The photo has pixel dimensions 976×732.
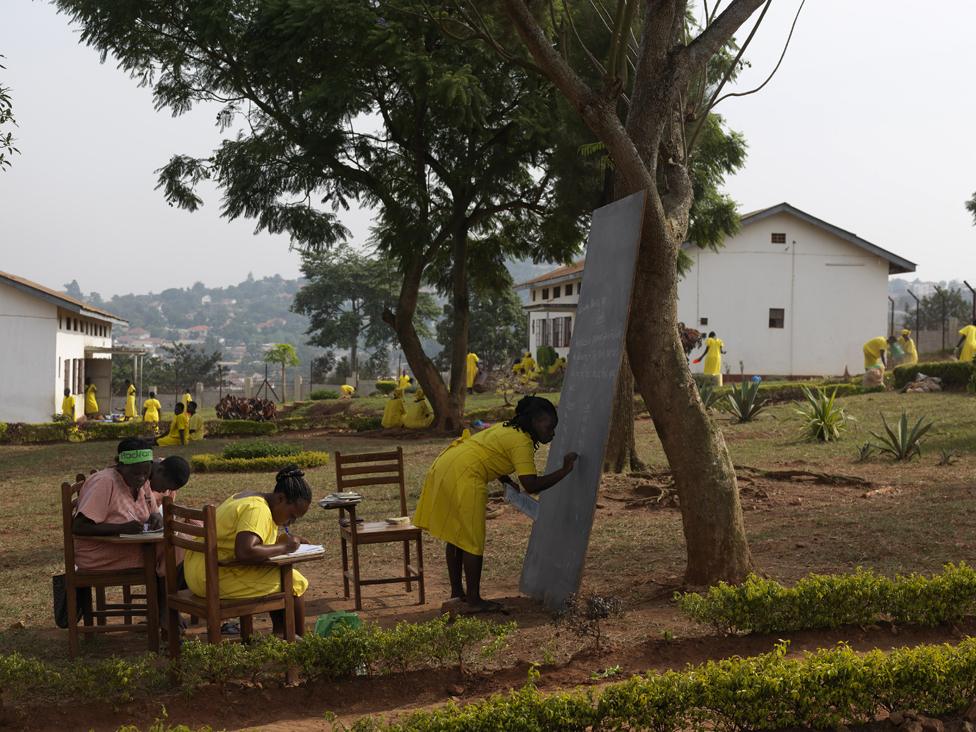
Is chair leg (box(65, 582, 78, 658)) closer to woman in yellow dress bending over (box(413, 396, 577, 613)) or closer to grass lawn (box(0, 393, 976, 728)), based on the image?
grass lawn (box(0, 393, 976, 728))

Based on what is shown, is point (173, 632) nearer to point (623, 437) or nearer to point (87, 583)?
point (87, 583)

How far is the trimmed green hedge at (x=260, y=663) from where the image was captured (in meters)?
5.02

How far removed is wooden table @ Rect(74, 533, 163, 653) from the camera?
618 centimetres

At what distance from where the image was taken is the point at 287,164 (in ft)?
75.4

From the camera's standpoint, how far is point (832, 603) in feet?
19.0

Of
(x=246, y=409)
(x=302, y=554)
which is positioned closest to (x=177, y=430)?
(x=246, y=409)

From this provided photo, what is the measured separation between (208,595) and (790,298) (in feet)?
111

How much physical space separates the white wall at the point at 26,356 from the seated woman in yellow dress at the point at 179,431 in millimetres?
12416

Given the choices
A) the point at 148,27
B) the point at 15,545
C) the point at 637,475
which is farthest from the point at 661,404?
the point at 148,27

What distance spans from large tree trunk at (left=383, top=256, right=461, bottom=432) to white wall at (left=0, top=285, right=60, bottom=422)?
603 inches

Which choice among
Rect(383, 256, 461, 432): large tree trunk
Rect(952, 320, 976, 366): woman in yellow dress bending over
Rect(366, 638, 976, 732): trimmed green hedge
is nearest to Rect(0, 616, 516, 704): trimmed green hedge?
Rect(366, 638, 976, 732): trimmed green hedge

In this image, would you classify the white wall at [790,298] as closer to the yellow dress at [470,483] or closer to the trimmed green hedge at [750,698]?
the yellow dress at [470,483]

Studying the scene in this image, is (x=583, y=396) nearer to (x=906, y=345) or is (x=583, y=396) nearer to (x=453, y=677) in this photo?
(x=453, y=677)

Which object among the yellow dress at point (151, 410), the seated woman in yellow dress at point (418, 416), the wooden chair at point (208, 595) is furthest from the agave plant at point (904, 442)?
the yellow dress at point (151, 410)
